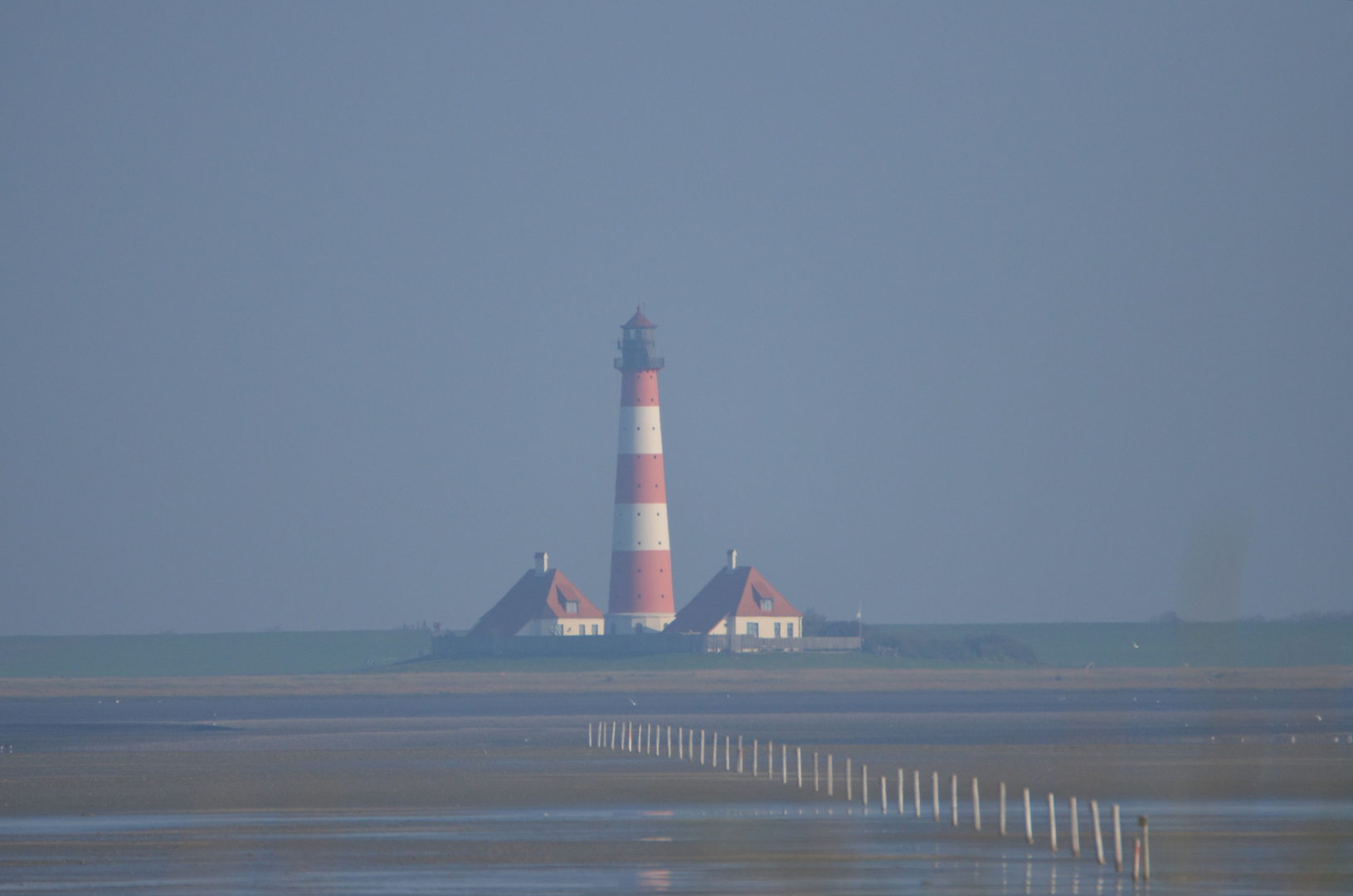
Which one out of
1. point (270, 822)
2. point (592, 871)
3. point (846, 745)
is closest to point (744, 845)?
point (592, 871)

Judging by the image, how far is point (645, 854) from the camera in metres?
25.8

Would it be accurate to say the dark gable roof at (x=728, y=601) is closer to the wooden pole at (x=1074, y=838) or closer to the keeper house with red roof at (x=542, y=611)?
the keeper house with red roof at (x=542, y=611)

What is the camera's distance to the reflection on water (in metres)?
22.6

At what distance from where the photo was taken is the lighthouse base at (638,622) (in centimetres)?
9956

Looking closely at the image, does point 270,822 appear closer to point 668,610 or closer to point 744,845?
point 744,845

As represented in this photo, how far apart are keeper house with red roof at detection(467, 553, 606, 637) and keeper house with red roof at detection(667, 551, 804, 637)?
4.79 metres

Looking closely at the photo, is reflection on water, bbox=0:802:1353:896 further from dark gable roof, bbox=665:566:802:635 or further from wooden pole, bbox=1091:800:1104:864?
dark gable roof, bbox=665:566:802:635

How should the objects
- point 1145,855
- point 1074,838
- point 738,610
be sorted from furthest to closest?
point 738,610 < point 1074,838 < point 1145,855

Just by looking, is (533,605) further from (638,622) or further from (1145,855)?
(1145,855)

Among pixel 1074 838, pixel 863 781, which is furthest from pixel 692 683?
pixel 1074 838

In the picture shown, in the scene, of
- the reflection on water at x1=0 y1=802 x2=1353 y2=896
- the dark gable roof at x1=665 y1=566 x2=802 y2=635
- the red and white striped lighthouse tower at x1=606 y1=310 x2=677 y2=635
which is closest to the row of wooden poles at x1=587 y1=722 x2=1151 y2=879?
the reflection on water at x1=0 y1=802 x2=1353 y2=896

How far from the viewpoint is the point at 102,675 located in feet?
457

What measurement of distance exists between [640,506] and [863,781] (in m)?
60.4

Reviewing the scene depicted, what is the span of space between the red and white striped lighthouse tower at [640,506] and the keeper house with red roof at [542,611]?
5312 millimetres
